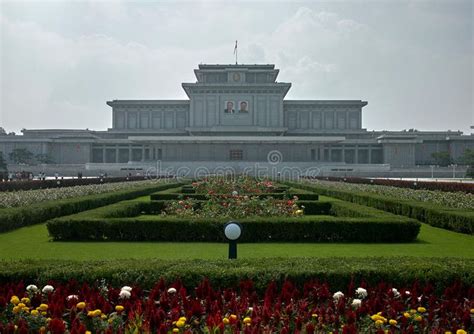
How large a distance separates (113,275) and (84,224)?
4826mm

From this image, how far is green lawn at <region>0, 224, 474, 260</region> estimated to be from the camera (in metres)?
7.64

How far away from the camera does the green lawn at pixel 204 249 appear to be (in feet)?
25.1

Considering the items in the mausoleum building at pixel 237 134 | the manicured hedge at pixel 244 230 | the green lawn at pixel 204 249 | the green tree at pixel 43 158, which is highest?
the mausoleum building at pixel 237 134

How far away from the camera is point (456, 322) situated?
12.1 feet

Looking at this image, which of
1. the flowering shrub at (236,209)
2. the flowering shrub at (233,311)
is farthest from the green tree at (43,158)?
the flowering shrub at (233,311)

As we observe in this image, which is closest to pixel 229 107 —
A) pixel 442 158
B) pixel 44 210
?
pixel 442 158

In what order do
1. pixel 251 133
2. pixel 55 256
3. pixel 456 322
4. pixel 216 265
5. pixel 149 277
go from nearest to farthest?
pixel 456 322, pixel 149 277, pixel 216 265, pixel 55 256, pixel 251 133

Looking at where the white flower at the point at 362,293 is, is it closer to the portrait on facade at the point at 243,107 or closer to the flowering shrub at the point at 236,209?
the flowering shrub at the point at 236,209

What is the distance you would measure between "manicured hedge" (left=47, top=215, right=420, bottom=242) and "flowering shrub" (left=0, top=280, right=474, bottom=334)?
4753 mm

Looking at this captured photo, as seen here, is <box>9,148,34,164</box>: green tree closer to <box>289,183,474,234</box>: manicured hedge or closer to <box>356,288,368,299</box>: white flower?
<box>289,183,474,234</box>: manicured hedge

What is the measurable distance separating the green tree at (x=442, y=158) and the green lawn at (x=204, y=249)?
47.8 m

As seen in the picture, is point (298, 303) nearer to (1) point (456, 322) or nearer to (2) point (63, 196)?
(1) point (456, 322)

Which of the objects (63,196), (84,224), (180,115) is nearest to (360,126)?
(180,115)

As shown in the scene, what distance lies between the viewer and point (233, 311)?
3805 millimetres
